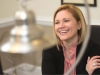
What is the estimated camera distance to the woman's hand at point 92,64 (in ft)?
5.38

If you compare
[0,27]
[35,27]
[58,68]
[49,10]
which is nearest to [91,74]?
[58,68]

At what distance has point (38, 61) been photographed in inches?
117

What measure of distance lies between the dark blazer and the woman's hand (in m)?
0.06

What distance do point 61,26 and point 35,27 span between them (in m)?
0.49

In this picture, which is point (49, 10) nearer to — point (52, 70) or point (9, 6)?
point (9, 6)

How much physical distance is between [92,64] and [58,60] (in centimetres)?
27

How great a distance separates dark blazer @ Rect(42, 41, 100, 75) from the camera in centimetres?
176

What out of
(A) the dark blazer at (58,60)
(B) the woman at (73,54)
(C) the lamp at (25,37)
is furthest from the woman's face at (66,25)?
(C) the lamp at (25,37)

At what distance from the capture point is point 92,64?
1.66 m

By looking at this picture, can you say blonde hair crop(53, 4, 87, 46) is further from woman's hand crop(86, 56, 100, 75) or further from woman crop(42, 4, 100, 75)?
woman's hand crop(86, 56, 100, 75)

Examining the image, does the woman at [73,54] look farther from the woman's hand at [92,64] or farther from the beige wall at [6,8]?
the beige wall at [6,8]

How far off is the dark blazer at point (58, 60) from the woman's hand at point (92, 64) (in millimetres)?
61

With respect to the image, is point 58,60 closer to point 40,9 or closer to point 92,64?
point 92,64

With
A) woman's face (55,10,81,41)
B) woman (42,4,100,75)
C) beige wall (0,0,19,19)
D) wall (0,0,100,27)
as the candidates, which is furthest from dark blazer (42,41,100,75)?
beige wall (0,0,19,19)
